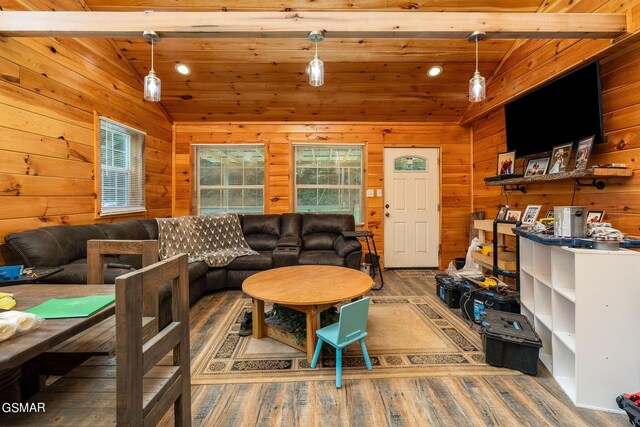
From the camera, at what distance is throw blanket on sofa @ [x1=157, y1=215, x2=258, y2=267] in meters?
3.36

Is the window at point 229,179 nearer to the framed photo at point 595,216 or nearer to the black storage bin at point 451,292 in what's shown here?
the black storage bin at point 451,292

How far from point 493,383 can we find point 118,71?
182 inches

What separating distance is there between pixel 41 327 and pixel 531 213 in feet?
12.5

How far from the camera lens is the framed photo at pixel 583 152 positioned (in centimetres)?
229

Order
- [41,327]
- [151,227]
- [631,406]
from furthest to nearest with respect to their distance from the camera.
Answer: [151,227], [631,406], [41,327]

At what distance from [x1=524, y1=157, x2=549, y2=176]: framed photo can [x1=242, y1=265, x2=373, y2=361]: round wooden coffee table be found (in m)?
2.13

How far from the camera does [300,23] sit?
6.66ft

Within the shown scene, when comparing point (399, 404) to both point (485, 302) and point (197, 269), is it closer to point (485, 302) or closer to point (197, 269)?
point (485, 302)

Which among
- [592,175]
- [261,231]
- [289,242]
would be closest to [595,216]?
[592,175]

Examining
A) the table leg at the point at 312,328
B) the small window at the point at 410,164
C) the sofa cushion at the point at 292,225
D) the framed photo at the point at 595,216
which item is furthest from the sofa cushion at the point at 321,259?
the framed photo at the point at 595,216

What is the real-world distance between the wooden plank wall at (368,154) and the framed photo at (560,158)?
6.29ft

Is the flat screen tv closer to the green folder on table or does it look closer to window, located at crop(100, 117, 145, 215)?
the green folder on table

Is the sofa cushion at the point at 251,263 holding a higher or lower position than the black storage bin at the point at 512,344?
higher

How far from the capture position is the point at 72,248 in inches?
95.3
